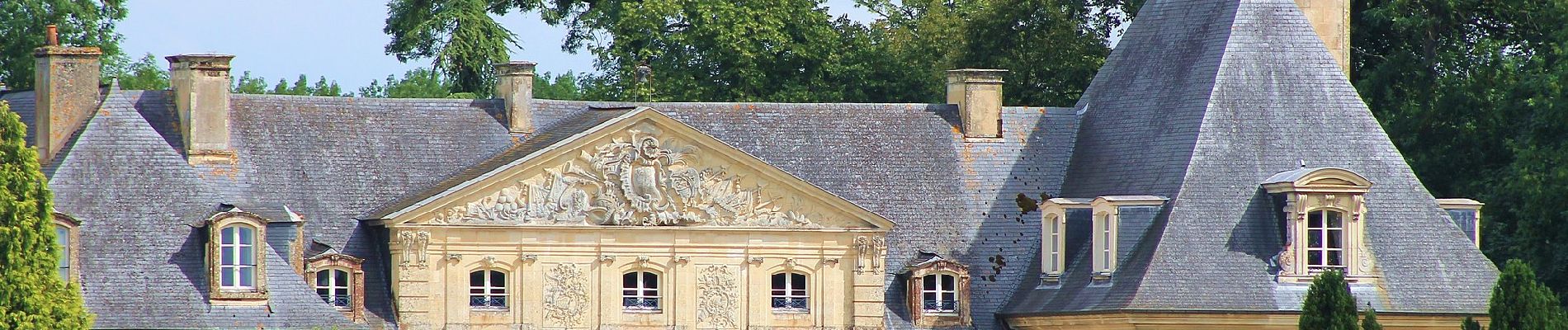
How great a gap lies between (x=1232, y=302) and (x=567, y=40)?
29456 mm

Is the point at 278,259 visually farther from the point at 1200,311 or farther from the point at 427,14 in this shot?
the point at 427,14

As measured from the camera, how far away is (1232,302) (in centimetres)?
5566

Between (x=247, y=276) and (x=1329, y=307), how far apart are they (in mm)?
17884

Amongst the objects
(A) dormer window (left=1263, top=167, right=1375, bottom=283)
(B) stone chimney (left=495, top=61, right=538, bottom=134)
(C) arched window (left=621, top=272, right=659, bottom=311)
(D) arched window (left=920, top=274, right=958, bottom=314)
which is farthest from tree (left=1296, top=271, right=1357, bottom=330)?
(B) stone chimney (left=495, top=61, right=538, bottom=134)

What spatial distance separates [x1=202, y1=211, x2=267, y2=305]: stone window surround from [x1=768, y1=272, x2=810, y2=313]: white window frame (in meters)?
8.94

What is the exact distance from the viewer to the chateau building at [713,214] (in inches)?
2191

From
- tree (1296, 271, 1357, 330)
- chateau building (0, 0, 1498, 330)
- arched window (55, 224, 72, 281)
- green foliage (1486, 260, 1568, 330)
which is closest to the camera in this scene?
green foliage (1486, 260, 1568, 330)

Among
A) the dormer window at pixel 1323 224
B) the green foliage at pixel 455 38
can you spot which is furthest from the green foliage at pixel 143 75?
the dormer window at pixel 1323 224

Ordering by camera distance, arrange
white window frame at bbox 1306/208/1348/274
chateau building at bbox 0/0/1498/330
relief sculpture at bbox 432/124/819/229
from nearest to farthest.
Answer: chateau building at bbox 0/0/1498/330, white window frame at bbox 1306/208/1348/274, relief sculpture at bbox 432/124/819/229

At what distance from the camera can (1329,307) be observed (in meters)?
52.8

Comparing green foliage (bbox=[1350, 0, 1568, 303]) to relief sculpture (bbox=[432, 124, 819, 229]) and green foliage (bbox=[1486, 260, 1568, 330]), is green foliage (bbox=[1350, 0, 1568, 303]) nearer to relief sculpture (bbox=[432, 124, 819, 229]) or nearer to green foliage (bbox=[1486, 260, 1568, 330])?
green foliage (bbox=[1486, 260, 1568, 330])

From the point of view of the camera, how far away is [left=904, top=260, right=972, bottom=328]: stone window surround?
192 feet

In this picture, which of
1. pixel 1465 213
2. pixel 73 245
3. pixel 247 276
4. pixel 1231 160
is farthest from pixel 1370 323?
pixel 73 245

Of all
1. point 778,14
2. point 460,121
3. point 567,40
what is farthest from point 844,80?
point 460,121
